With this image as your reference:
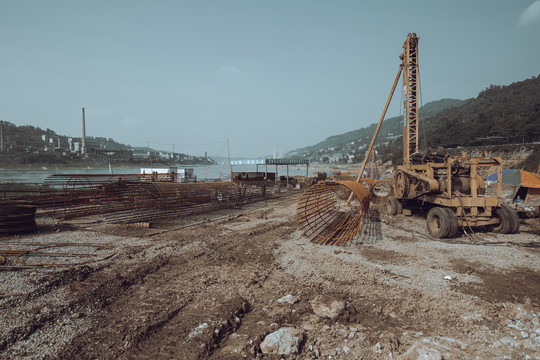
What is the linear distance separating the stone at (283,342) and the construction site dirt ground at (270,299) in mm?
130

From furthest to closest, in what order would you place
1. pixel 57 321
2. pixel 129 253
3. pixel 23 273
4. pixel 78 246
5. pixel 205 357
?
pixel 78 246 → pixel 129 253 → pixel 23 273 → pixel 57 321 → pixel 205 357

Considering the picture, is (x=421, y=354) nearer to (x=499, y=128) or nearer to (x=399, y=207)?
(x=399, y=207)

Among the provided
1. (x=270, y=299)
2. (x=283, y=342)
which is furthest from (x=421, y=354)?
(x=270, y=299)

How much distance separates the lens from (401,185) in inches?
475

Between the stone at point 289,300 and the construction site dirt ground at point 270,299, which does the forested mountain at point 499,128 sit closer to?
the construction site dirt ground at point 270,299

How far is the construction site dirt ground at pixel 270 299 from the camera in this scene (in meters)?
3.54

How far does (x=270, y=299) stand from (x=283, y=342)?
1362 mm

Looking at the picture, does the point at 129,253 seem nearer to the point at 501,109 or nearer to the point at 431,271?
the point at 431,271

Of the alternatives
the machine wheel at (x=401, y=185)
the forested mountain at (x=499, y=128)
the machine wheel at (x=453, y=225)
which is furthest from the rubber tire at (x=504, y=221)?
the forested mountain at (x=499, y=128)

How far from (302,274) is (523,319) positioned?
11.9 ft

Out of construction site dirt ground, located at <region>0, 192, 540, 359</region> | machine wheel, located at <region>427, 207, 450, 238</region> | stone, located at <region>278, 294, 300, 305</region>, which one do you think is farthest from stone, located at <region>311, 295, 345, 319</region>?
machine wheel, located at <region>427, 207, 450, 238</region>

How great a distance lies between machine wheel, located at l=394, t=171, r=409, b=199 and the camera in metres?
11.7

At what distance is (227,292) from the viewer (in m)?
5.12

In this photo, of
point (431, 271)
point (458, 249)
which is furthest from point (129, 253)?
point (458, 249)
